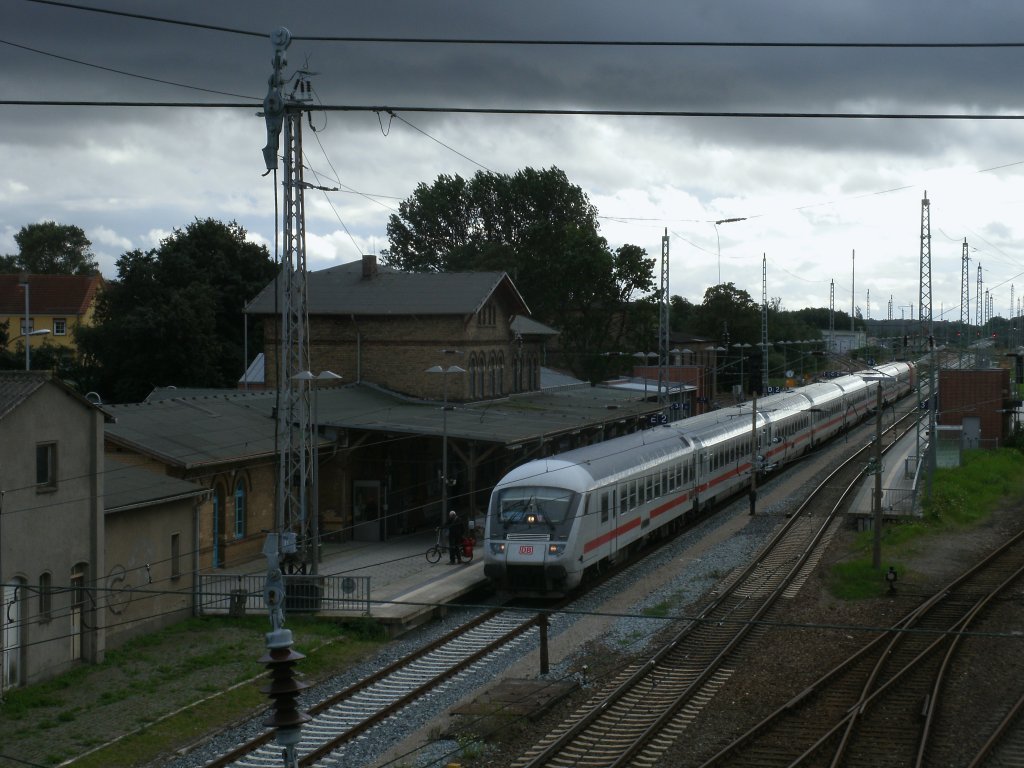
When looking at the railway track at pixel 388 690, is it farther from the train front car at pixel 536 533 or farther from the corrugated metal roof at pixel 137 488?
the corrugated metal roof at pixel 137 488

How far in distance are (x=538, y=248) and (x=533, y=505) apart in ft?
149

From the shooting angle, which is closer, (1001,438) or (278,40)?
(278,40)

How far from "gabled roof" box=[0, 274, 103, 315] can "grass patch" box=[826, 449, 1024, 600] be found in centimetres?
5512

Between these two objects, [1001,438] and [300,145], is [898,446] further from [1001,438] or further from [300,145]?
[300,145]

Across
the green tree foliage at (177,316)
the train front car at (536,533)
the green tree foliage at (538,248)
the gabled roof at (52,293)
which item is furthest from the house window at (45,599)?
the gabled roof at (52,293)

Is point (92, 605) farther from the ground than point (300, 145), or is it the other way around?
point (300, 145)

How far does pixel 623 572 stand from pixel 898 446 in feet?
99.6

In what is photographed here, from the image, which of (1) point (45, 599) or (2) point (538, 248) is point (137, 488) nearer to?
(1) point (45, 599)

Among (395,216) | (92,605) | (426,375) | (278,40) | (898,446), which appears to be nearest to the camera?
(278,40)

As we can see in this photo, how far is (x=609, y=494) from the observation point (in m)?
24.7

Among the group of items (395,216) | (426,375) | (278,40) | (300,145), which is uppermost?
(395,216)

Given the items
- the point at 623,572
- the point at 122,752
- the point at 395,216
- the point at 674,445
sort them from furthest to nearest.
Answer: the point at 395,216
the point at 674,445
the point at 623,572
the point at 122,752

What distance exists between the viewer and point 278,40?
1744 centimetres

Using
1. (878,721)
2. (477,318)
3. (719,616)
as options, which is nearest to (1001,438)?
(477,318)
